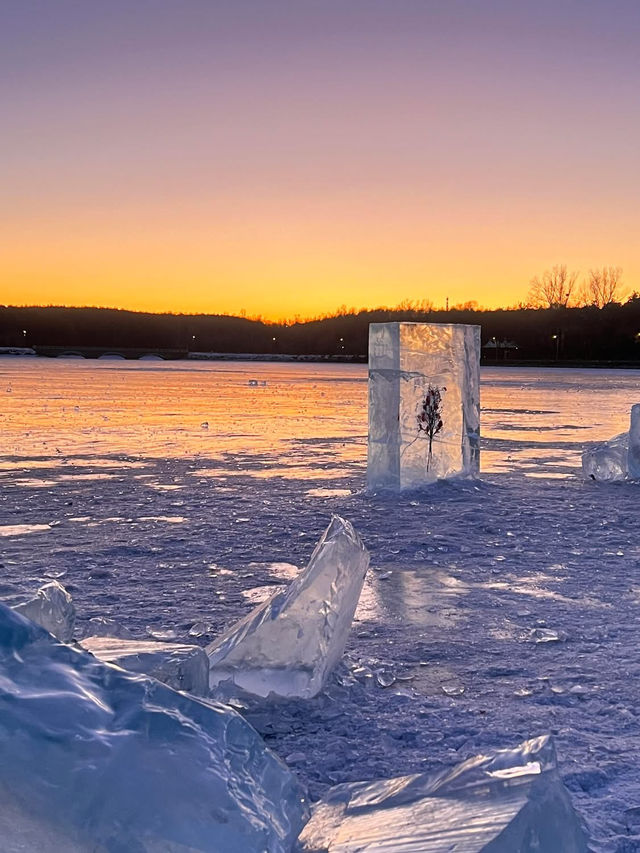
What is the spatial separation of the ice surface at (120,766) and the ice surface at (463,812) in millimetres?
109

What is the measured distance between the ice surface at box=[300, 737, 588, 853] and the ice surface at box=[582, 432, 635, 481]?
20.8ft

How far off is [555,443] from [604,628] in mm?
8142

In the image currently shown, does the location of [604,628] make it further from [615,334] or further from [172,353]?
[172,353]

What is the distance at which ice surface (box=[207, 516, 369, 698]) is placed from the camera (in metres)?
2.66

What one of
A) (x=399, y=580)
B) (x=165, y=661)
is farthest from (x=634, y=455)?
(x=165, y=661)

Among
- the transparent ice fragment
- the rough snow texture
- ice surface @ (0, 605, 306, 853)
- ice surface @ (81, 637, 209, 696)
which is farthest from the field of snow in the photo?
ice surface @ (0, 605, 306, 853)

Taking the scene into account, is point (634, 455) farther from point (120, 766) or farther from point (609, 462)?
point (120, 766)

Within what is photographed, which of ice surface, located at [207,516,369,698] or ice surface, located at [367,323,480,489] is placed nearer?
ice surface, located at [207,516,369,698]

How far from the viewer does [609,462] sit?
7.78m

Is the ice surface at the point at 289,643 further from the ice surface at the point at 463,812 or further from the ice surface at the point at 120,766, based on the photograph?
the ice surface at the point at 120,766

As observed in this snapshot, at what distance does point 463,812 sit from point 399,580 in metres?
2.61

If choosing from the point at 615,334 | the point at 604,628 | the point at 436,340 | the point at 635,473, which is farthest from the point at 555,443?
the point at 615,334

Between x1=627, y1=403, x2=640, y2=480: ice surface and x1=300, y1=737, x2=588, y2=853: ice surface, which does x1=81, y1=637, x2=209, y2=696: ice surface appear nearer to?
x1=300, y1=737, x2=588, y2=853: ice surface

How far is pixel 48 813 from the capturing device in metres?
1.33
